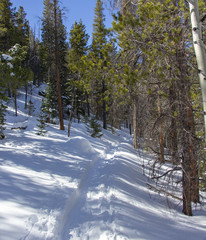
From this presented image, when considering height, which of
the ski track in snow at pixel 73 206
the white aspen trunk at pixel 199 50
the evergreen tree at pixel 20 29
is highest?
the evergreen tree at pixel 20 29

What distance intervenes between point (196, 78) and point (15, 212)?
5.58 metres

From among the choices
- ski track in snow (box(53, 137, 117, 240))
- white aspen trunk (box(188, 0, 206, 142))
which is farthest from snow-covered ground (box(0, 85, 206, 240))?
white aspen trunk (box(188, 0, 206, 142))

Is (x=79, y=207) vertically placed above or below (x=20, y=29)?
below

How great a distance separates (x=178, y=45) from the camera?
3.71 m

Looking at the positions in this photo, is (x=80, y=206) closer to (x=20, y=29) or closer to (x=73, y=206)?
(x=73, y=206)

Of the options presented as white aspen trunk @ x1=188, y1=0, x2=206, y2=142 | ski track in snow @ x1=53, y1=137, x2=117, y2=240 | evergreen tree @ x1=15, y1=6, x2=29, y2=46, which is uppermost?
evergreen tree @ x1=15, y1=6, x2=29, y2=46

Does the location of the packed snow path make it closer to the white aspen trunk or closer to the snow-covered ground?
the snow-covered ground

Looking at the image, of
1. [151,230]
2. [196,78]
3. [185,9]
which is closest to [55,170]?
[151,230]

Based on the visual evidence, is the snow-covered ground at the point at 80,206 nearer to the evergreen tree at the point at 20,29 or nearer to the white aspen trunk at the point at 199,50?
the white aspen trunk at the point at 199,50

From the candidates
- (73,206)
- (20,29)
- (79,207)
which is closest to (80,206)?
(79,207)

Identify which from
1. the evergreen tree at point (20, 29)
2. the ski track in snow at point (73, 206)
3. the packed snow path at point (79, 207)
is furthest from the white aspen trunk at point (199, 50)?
the evergreen tree at point (20, 29)

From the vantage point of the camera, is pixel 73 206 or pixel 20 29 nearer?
pixel 73 206

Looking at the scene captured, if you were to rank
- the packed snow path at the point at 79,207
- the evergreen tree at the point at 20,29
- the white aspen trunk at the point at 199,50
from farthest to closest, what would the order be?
the evergreen tree at the point at 20,29 → the packed snow path at the point at 79,207 → the white aspen trunk at the point at 199,50

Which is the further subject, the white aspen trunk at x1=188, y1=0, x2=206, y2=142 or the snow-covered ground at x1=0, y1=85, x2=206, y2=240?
the snow-covered ground at x1=0, y1=85, x2=206, y2=240
